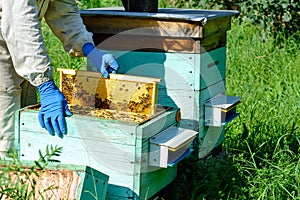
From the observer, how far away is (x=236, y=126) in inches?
181

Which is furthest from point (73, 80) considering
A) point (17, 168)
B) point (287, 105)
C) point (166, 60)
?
point (287, 105)

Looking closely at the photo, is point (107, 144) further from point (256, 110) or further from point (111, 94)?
point (256, 110)

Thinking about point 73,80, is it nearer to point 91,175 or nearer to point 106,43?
point 106,43

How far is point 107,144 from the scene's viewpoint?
115 inches

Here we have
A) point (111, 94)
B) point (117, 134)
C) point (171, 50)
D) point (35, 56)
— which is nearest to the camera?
point (117, 134)

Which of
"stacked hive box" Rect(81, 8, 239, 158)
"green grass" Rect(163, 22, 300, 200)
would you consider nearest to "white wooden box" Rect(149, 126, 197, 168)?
"green grass" Rect(163, 22, 300, 200)

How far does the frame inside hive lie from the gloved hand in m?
0.12

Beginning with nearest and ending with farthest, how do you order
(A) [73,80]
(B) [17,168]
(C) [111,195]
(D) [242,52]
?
(B) [17,168] → (C) [111,195] → (A) [73,80] → (D) [242,52]

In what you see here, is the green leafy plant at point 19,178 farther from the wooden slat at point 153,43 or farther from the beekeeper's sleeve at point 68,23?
the wooden slat at point 153,43

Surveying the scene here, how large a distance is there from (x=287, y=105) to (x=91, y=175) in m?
2.48

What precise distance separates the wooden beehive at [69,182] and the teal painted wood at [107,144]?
0.42 ft

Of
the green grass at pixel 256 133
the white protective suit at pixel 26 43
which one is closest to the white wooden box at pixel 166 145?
the green grass at pixel 256 133

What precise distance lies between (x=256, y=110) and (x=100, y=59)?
180cm

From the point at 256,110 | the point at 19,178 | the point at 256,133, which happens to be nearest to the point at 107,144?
the point at 19,178
